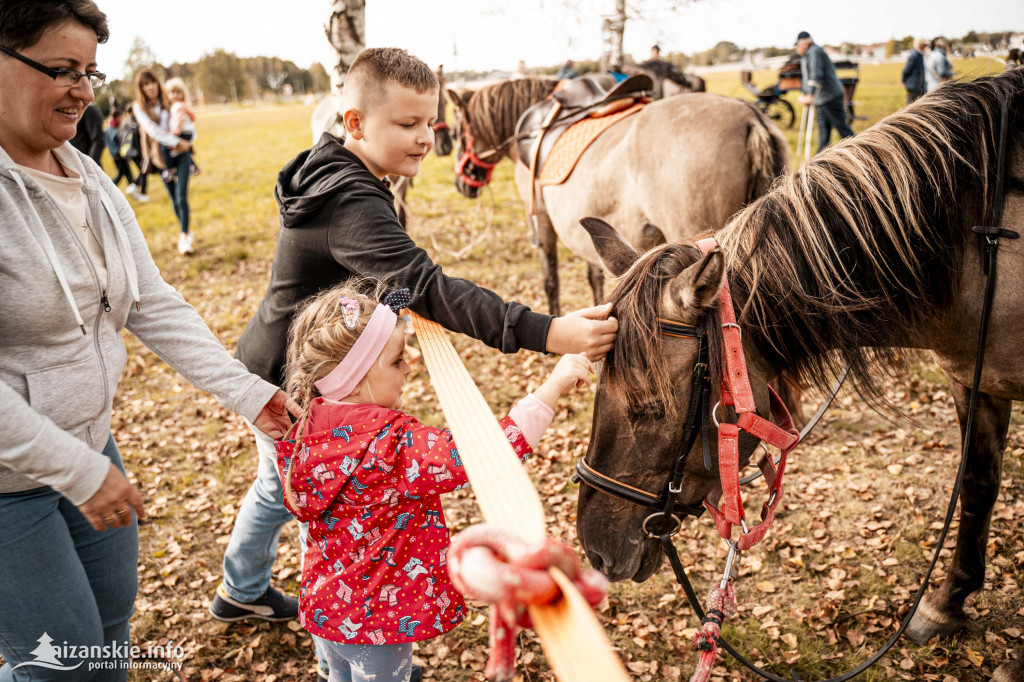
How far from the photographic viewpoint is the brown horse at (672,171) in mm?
4148

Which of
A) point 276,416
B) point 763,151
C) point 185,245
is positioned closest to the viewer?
point 276,416

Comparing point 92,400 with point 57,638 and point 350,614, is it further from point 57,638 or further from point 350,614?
point 350,614

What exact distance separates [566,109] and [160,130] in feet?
20.8

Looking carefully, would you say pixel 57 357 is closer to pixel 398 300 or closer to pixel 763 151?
pixel 398 300

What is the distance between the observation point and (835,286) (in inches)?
77.0

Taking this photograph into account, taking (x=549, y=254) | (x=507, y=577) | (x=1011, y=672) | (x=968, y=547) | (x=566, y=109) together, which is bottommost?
(x=1011, y=672)

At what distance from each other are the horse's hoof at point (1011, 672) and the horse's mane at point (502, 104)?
6.34 meters

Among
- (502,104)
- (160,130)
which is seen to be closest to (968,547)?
(502,104)

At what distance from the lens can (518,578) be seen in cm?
100

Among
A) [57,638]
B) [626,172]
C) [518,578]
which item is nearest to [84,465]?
[57,638]

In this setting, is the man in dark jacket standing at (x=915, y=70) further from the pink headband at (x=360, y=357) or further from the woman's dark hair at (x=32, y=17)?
the woman's dark hair at (x=32, y=17)

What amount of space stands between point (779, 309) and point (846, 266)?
0.27m

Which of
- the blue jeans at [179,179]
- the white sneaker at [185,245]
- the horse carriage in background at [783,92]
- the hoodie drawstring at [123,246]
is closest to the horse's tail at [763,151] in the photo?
the hoodie drawstring at [123,246]

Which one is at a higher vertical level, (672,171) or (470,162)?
(470,162)
